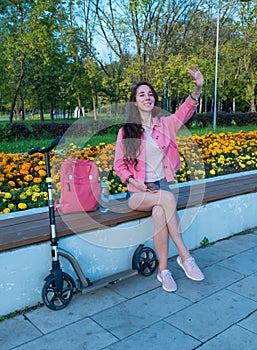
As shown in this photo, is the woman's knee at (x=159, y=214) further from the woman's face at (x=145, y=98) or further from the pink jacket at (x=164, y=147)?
the woman's face at (x=145, y=98)

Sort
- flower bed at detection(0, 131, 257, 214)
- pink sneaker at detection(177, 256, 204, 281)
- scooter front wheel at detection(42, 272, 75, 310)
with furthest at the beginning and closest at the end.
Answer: flower bed at detection(0, 131, 257, 214), pink sneaker at detection(177, 256, 204, 281), scooter front wheel at detection(42, 272, 75, 310)

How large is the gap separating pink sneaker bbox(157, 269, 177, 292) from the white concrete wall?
1.19 ft

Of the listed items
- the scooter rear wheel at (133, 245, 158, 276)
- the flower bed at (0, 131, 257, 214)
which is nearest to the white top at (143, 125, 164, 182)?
the scooter rear wheel at (133, 245, 158, 276)

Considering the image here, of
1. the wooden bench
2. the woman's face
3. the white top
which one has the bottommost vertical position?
the wooden bench

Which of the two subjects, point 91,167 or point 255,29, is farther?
point 255,29

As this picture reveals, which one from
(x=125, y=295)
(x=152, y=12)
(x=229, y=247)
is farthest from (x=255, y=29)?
(x=125, y=295)

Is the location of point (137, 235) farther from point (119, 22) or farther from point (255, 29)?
point (255, 29)

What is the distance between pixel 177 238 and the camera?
2861mm

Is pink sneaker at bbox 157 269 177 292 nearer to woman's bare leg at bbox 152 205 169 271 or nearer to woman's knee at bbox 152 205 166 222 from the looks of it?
woman's bare leg at bbox 152 205 169 271

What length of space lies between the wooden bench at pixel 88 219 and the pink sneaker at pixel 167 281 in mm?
496

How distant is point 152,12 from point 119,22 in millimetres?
1080

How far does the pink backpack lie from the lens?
289cm

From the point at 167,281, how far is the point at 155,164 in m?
0.93

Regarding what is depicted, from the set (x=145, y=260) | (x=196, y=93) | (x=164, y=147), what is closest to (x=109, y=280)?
(x=145, y=260)
